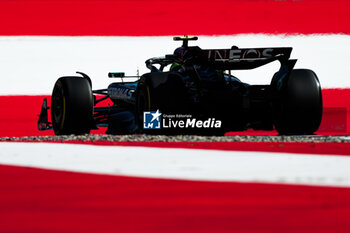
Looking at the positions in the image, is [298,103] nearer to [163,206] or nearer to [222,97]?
[222,97]

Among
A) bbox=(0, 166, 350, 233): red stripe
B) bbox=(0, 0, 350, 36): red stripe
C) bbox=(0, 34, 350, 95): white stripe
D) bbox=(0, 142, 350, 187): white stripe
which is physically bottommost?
bbox=(0, 142, 350, 187): white stripe

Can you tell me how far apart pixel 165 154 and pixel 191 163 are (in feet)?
2.30

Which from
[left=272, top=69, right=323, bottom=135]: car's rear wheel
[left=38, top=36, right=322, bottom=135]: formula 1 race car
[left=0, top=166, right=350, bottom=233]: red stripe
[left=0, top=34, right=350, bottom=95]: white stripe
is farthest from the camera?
[left=0, top=34, right=350, bottom=95]: white stripe

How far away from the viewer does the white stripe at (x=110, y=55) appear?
11.1 metres

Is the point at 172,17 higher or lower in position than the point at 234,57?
higher

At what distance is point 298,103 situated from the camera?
7.85 meters

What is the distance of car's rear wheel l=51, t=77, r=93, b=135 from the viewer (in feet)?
27.5

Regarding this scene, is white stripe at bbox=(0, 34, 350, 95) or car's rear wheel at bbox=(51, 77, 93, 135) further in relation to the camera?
white stripe at bbox=(0, 34, 350, 95)

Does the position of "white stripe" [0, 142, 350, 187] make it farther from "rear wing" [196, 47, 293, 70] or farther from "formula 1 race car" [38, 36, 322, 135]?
"rear wing" [196, 47, 293, 70]

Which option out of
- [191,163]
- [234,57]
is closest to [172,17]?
[234,57]

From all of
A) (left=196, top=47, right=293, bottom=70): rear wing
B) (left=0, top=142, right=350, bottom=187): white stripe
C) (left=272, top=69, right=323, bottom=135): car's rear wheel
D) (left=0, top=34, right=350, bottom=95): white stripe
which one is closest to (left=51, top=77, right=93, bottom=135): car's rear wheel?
(left=196, top=47, right=293, bottom=70): rear wing

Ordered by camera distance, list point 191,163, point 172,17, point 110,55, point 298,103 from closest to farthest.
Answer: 1. point 191,163
2. point 298,103
3. point 172,17
4. point 110,55

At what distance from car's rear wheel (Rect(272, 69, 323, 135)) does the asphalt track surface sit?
0.77 ft

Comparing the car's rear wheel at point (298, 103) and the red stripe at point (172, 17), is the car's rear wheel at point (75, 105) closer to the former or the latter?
the car's rear wheel at point (298, 103)
